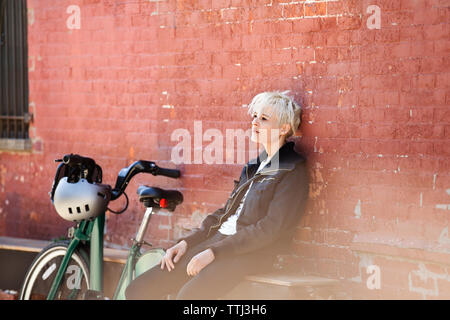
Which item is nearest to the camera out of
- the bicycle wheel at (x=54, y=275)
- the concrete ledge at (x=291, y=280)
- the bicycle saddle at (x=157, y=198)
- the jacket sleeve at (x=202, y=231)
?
the concrete ledge at (x=291, y=280)

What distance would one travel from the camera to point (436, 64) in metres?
4.59

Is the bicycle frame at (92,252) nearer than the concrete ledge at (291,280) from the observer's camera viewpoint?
No

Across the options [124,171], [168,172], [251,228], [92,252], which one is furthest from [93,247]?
[251,228]

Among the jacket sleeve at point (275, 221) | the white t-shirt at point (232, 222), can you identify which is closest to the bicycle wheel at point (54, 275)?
the white t-shirt at point (232, 222)

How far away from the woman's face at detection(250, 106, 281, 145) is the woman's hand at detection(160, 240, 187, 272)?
2.69 feet

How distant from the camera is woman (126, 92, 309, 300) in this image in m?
4.52

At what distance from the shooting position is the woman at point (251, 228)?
4520mm

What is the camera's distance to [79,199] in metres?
5.20

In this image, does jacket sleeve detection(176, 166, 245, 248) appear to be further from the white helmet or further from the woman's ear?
the white helmet

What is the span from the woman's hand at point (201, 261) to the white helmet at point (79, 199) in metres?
1.03

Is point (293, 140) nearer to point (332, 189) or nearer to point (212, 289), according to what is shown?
point (332, 189)

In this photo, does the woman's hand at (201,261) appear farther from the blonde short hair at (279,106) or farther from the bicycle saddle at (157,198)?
the blonde short hair at (279,106)

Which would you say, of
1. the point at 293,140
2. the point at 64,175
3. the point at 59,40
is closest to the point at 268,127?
the point at 293,140
